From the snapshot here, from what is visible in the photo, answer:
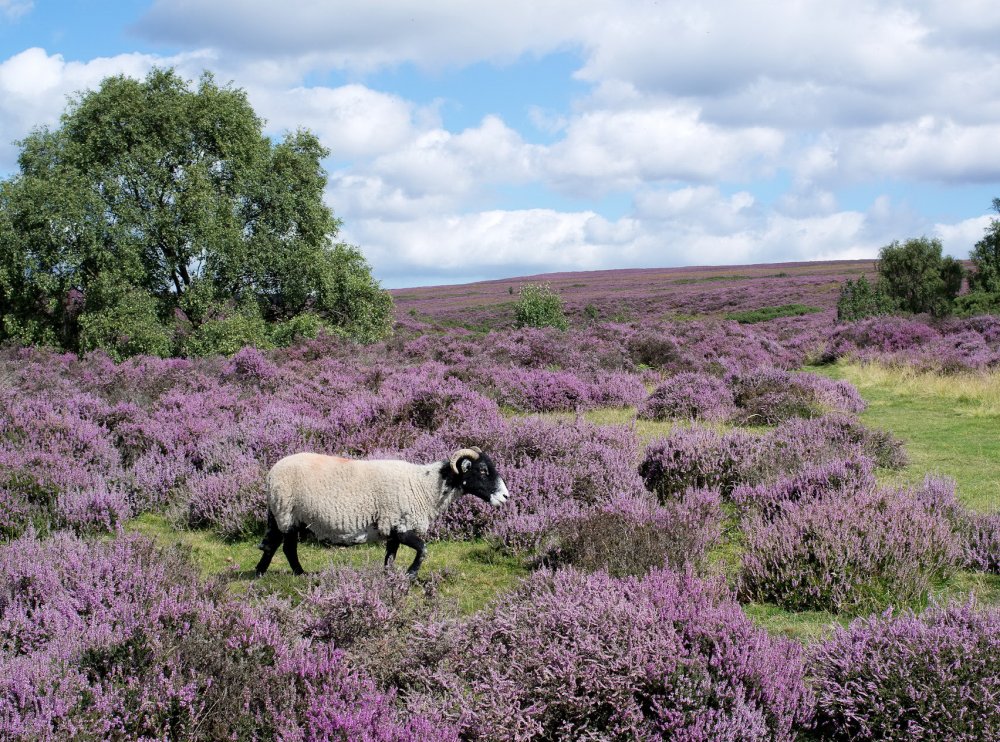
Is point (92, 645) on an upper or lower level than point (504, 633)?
upper

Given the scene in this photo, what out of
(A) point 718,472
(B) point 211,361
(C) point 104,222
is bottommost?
(A) point 718,472

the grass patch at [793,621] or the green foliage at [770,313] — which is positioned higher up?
the green foliage at [770,313]

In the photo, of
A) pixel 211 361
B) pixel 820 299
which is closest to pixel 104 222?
pixel 211 361

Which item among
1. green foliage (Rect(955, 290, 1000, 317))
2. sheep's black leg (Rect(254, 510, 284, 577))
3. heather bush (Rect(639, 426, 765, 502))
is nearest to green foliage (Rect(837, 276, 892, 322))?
green foliage (Rect(955, 290, 1000, 317))

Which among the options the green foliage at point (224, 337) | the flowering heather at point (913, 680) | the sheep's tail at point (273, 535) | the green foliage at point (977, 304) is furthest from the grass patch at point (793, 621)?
the green foliage at point (977, 304)

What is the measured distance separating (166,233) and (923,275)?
30.1 metres

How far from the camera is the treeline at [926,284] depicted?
101 feet

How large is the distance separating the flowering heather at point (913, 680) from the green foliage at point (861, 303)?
103ft

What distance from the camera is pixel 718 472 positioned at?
8.56 m

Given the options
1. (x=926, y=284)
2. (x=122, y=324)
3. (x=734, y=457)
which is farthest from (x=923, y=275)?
(x=122, y=324)

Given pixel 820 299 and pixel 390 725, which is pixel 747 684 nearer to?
pixel 390 725

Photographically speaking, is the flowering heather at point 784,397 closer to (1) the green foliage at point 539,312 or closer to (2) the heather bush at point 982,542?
(2) the heather bush at point 982,542

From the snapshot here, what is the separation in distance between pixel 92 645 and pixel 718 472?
21.9 ft

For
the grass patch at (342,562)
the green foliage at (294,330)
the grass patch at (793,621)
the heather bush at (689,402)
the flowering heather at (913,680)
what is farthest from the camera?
the green foliage at (294,330)
